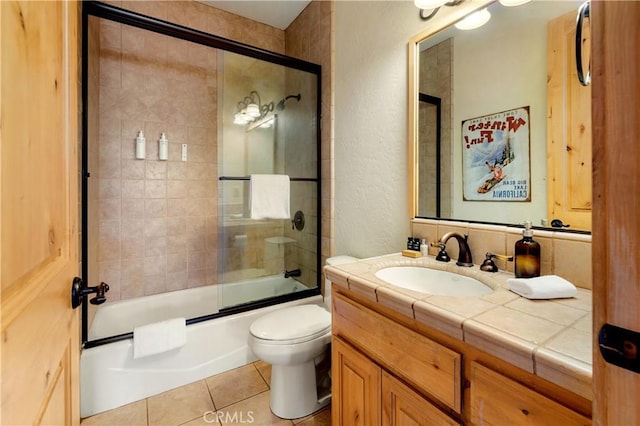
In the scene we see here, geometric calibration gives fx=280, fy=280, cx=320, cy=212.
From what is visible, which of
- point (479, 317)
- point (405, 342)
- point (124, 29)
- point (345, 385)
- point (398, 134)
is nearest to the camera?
point (479, 317)

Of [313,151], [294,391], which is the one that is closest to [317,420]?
[294,391]

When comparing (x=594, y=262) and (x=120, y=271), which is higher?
(x=594, y=262)

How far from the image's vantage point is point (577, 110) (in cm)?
93

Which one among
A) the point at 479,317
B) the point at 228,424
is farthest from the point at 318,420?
the point at 479,317

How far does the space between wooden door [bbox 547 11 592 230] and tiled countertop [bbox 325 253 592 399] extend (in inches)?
11.5

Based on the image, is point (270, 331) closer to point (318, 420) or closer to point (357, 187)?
point (318, 420)

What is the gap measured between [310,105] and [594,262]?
86.3 inches

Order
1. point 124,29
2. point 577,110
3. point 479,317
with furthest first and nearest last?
1. point 124,29
2. point 577,110
3. point 479,317

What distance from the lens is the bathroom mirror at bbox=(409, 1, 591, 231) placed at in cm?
103

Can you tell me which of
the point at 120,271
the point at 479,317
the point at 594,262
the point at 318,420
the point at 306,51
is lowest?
the point at 318,420

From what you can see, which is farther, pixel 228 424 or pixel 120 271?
pixel 120 271

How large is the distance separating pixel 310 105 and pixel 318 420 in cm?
212

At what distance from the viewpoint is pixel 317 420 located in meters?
1.45

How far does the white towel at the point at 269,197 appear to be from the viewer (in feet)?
6.68
